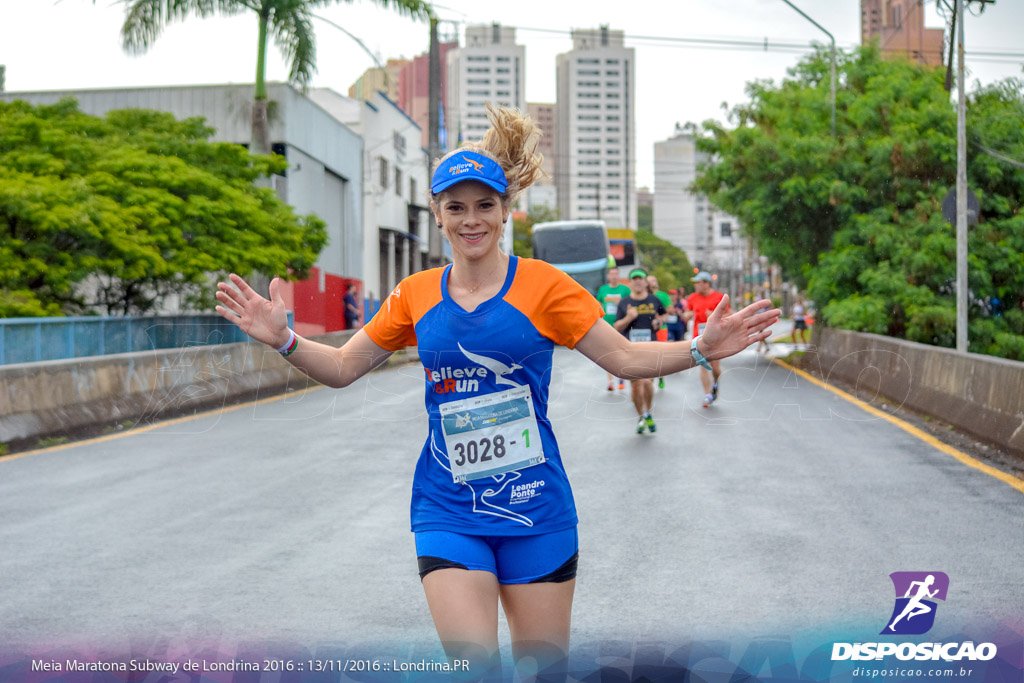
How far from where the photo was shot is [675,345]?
3.43 meters

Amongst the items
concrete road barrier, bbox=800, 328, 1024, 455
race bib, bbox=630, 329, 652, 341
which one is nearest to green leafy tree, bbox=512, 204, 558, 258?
concrete road barrier, bbox=800, 328, 1024, 455

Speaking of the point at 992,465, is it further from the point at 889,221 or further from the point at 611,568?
the point at 889,221

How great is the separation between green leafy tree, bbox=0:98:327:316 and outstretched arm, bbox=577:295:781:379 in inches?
562

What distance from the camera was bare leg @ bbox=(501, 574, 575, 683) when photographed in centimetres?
322

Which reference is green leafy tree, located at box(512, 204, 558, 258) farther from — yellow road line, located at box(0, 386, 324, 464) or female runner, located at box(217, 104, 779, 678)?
female runner, located at box(217, 104, 779, 678)

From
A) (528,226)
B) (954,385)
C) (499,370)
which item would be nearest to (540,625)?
(499,370)

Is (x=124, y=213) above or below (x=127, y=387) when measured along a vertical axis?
above

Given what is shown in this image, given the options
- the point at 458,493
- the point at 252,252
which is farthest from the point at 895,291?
the point at 458,493

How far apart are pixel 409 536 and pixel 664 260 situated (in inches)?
4911

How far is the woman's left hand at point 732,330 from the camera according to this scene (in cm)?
327

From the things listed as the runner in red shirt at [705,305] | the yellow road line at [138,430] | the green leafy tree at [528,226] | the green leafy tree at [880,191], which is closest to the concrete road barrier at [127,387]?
the yellow road line at [138,430]

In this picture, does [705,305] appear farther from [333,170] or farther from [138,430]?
[333,170]

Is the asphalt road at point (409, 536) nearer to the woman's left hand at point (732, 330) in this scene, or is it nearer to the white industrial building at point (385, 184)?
the woman's left hand at point (732, 330)

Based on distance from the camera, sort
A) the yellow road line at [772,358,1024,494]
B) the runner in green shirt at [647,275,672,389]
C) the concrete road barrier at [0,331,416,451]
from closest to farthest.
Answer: the yellow road line at [772,358,1024,494] → the concrete road barrier at [0,331,416,451] → the runner in green shirt at [647,275,672,389]
